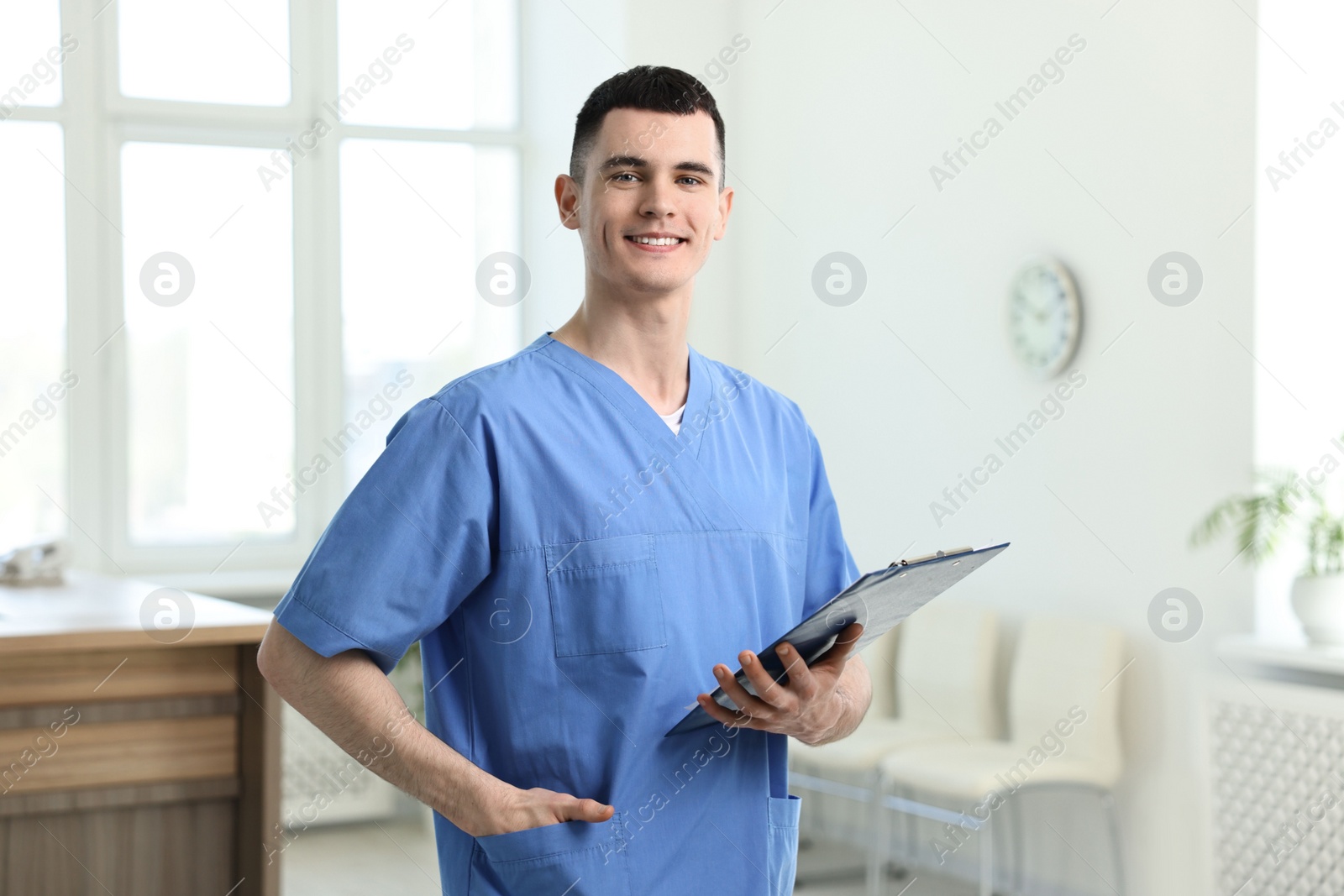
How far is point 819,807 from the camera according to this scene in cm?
458

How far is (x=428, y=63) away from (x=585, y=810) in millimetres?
4757

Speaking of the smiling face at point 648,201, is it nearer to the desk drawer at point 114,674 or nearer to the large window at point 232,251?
the desk drawer at point 114,674

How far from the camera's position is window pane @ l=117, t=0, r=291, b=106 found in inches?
193

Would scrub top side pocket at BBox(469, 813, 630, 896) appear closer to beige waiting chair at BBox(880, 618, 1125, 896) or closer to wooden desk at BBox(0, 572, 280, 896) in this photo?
wooden desk at BBox(0, 572, 280, 896)

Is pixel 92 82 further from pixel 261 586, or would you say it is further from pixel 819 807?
pixel 819 807

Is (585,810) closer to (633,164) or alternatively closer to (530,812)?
(530,812)

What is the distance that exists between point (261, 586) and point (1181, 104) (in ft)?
11.5

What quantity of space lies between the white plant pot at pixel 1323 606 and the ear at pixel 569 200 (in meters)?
2.25

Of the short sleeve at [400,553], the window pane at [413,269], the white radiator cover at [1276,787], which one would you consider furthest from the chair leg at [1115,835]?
the window pane at [413,269]

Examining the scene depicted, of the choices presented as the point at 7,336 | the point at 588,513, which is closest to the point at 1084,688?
the point at 588,513

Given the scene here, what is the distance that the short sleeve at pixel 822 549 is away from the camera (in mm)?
1386

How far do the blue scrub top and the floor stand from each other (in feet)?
9.33

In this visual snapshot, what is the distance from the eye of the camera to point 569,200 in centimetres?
133

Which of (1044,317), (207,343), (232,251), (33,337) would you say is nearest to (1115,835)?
(1044,317)
